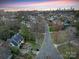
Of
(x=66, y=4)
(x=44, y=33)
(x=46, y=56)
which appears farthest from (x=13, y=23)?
(x=66, y=4)

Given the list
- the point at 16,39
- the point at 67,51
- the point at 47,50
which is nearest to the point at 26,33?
the point at 16,39

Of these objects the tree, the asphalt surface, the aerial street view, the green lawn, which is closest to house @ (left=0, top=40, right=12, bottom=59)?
the aerial street view

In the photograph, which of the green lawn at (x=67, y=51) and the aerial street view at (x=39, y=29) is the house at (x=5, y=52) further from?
the green lawn at (x=67, y=51)

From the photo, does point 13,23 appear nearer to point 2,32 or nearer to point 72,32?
point 2,32

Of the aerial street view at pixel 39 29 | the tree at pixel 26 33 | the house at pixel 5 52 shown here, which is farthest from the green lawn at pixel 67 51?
the house at pixel 5 52

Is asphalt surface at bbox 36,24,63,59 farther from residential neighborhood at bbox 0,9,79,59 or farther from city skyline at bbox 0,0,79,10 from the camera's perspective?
city skyline at bbox 0,0,79,10

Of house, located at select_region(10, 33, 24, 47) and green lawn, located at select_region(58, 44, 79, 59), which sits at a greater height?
house, located at select_region(10, 33, 24, 47)

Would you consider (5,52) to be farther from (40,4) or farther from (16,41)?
(40,4)

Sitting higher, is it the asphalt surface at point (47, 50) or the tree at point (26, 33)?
the tree at point (26, 33)
